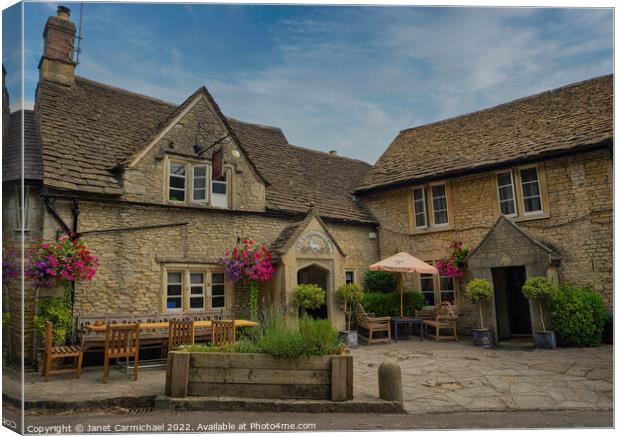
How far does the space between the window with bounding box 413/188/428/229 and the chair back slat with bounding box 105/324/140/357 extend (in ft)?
35.1

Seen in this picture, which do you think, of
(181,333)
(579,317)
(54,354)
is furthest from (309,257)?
(579,317)

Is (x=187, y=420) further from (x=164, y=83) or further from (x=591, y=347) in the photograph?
(x=591, y=347)

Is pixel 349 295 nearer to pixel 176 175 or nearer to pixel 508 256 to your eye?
pixel 508 256

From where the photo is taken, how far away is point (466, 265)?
47.8 feet

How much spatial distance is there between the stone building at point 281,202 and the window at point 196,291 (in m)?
0.04

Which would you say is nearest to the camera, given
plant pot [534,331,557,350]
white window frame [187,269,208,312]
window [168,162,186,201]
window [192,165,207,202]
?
plant pot [534,331,557,350]

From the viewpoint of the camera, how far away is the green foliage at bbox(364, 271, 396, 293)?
15.6 metres

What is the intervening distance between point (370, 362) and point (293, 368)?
396cm

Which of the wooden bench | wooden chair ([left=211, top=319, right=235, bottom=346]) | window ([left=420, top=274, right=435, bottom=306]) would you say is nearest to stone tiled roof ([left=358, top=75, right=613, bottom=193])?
window ([left=420, top=274, right=435, bottom=306])

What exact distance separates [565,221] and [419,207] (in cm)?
472

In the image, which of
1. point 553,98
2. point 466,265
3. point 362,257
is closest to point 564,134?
point 553,98

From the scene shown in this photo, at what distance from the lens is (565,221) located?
1292 centimetres

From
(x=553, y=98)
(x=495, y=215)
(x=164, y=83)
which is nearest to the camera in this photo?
(x=164, y=83)

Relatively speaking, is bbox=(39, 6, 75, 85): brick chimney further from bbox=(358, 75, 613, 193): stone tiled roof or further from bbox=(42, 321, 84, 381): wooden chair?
bbox=(358, 75, 613, 193): stone tiled roof
